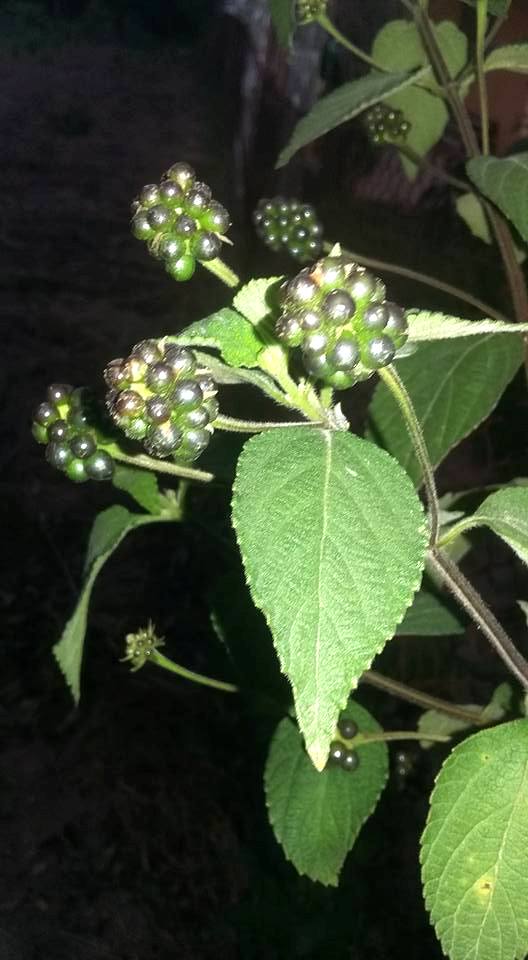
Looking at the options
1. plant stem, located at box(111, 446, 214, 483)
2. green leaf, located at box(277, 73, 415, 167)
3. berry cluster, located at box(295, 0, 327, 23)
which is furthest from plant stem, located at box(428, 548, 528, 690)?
berry cluster, located at box(295, 0, 327, 23)

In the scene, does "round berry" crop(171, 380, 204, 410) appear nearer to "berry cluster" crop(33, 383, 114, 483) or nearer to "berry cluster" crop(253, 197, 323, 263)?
"berry cluster" crop(33, 383, 114, 483)

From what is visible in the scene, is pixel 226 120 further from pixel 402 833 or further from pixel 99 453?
pixel 99 453

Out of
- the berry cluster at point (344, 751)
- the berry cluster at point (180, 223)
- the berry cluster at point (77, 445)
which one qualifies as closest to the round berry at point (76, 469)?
the berry cluster at point (77, 445)

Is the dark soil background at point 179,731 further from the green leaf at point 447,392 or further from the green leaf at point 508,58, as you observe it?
the green leaf at point 508,58

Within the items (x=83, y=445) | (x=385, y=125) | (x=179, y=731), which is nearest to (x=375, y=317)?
(x=83, y=445)

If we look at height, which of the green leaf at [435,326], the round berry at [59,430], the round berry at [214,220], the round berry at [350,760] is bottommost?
the round berry at [350,760]

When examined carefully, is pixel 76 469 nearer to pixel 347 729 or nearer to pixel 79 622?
pixel 79 622
